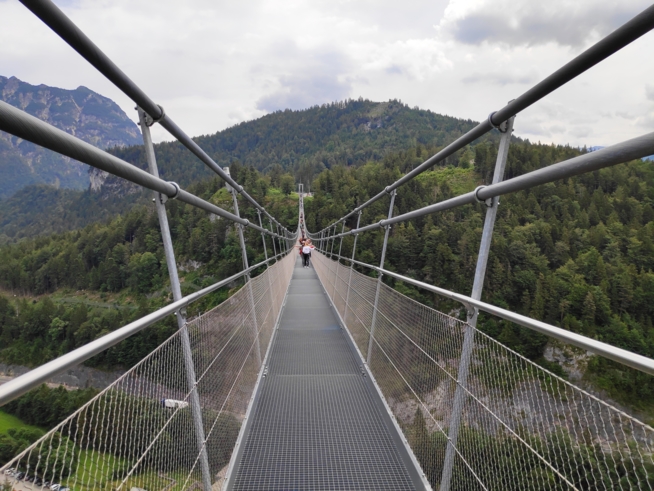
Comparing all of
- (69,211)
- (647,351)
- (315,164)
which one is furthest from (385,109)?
(647,351)

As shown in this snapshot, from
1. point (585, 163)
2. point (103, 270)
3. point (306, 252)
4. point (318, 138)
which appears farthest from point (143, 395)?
point (318, 138)

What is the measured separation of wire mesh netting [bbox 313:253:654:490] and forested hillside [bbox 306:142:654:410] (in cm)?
2127

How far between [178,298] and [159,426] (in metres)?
0.52

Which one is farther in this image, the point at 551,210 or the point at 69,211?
the point at 69,211

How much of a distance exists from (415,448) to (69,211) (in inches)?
5896

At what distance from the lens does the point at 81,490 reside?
2.40 ft

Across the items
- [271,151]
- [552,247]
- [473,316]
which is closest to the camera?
[473,316]

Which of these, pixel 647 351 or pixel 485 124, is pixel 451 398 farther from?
pixel 647 351

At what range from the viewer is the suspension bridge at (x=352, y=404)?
77cm

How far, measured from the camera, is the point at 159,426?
1.15 metres

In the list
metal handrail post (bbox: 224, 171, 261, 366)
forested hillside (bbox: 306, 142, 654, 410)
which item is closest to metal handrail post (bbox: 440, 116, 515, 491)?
metal handrail post (bbox: 224, 171, 261, 366)

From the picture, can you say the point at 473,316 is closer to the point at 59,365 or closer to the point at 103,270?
the point at 59,365

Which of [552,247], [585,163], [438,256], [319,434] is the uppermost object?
[552,247]

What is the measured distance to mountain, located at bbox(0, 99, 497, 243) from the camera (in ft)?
392
